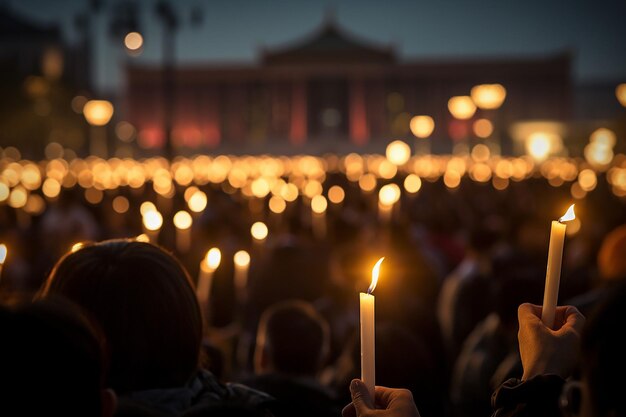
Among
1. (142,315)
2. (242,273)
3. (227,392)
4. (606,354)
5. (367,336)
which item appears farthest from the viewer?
(242,273)

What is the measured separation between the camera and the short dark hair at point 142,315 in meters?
2.23

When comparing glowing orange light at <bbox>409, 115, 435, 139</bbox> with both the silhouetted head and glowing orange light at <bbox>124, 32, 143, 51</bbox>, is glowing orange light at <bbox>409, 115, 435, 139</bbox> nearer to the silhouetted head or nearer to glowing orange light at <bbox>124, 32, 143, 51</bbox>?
glowing orange light at <bbox>124, 32, 143, 51</bbox>

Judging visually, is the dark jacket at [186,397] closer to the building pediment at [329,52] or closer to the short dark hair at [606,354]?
the short dark hair at [606,354]

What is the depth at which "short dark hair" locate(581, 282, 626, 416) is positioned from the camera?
1.41 m

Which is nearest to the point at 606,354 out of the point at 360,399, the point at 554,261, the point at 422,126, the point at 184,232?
the point at 554,261

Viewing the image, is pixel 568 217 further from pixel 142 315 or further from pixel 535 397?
pixel 142 315

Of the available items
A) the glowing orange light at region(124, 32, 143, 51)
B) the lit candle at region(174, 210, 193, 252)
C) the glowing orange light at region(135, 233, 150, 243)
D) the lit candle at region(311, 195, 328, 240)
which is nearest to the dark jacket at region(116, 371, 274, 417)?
the glowing orange light at region(135, 233, 150, 243)

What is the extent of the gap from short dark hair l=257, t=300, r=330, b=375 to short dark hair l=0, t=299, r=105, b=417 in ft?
6.63

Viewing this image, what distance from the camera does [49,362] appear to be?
1477 mm

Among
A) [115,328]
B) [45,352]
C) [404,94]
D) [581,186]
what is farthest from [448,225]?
[404,94]

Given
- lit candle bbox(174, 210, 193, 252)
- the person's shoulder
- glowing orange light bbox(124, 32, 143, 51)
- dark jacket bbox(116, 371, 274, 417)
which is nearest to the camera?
dark jacket bbox(116, 371, 274, 417)

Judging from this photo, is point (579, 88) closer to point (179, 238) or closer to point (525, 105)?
point (525, 105)

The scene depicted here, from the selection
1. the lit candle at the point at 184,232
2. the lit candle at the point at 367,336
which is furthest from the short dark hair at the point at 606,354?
the lit candle at the point at 184,232

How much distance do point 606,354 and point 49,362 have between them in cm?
79
